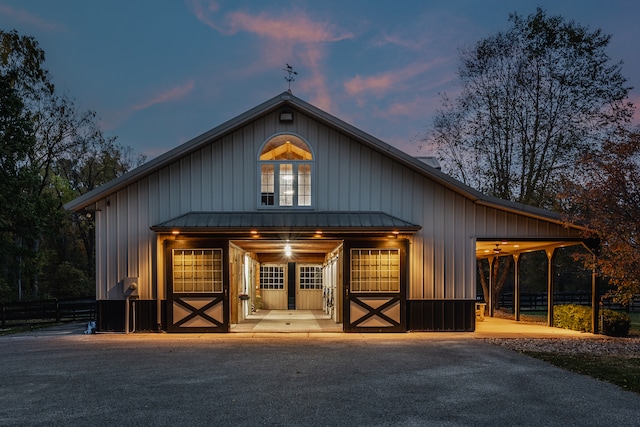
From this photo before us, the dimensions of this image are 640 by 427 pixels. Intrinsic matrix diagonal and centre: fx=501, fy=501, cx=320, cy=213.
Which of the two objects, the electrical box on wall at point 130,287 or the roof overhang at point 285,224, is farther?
the electrical box on wall at point 130,287

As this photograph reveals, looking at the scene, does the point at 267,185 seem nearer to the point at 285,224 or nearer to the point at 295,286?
the point at 285,224

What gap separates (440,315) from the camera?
1349cm

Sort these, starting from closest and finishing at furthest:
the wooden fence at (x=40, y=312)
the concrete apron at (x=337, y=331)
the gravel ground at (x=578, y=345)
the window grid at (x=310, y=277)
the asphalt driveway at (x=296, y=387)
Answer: the asphalt driveway at (x=296, y=387) < the gravel ground at (x=578, y=345) < the concrete apron at (x=337, y=331) < the wooden fence at (x=40, y=312) < the window grid at (x=310, y=277)

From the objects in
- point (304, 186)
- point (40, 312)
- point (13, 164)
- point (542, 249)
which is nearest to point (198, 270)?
point (304, 186)

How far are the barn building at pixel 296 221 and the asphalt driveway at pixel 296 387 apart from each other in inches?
82.9

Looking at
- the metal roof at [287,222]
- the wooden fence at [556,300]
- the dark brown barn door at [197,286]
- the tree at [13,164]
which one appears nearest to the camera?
the metal roof at [287,222]

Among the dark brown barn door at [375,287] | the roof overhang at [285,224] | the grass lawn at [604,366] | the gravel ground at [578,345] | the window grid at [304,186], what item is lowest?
the gravel ground at [578,345]

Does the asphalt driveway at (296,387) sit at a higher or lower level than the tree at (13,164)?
lower

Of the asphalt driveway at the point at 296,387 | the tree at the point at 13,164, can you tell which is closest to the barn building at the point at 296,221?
the asphalt driveway at the point at 296,387

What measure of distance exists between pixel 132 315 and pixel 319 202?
5.84 m

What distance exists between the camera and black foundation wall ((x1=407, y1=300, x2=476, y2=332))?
13461 millimetres

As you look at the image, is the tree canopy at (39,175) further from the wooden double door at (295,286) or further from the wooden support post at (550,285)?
the wooden support post at (550,285)

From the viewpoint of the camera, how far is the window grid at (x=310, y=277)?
23172 mm

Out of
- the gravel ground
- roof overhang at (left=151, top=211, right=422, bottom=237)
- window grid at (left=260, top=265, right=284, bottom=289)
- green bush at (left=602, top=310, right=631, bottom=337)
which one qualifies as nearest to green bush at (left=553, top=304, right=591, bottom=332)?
green bush at (left=602, top=310, right=631, bottom=337)
